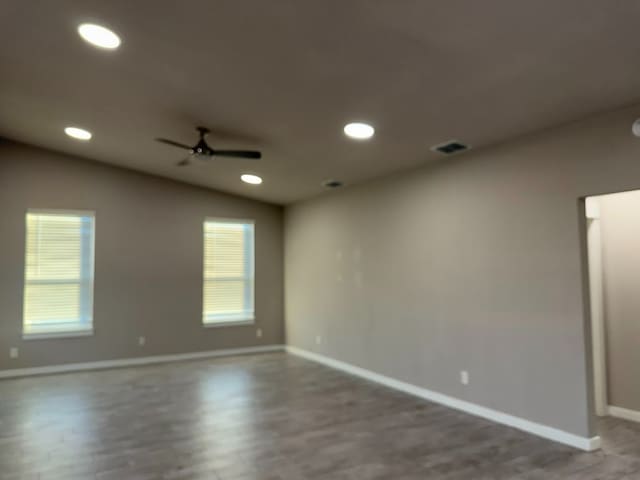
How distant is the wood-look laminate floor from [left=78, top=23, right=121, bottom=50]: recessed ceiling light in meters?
2.91

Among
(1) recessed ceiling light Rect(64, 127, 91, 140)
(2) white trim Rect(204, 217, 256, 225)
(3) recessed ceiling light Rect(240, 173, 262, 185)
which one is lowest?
(2) white trim Rect(204, 217, 256, 225)

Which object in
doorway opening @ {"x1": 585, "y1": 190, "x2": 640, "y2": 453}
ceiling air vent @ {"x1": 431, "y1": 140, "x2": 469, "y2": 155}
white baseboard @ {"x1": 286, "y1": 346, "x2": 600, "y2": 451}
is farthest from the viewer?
ceiling air vent @ {"x1": 431, "y1": 140, "x2": 469, "y2": 155}

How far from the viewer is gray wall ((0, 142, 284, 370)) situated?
6086 mm

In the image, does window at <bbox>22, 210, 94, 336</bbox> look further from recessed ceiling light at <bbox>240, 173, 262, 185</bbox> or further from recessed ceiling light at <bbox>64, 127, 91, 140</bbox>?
recessed ceiling light at <bbox>240, 173, 262, 185</bbox>

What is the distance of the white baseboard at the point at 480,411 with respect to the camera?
3.49 meters

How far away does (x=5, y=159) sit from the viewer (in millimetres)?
6094

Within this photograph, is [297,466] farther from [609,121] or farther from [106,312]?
[106,312]

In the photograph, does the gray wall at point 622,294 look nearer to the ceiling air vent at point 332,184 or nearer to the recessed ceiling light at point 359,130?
the recessed ceiling light at point 359,130

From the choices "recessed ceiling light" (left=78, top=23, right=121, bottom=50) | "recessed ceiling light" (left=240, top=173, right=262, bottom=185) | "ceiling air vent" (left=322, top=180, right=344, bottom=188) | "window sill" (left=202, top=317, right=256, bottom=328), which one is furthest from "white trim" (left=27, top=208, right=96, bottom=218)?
"recessed ceiling light" (left=78, top=23, right=121, bottom=50)

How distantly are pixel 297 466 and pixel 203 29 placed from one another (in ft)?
9.64

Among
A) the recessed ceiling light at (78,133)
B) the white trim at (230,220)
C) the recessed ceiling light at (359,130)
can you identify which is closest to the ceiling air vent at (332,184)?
the recessed ceiling light at (359,130)

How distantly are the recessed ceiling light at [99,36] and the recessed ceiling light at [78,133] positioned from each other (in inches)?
93.0

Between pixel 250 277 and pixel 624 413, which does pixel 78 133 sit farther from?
pixel 624 413

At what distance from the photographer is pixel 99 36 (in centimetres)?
305
